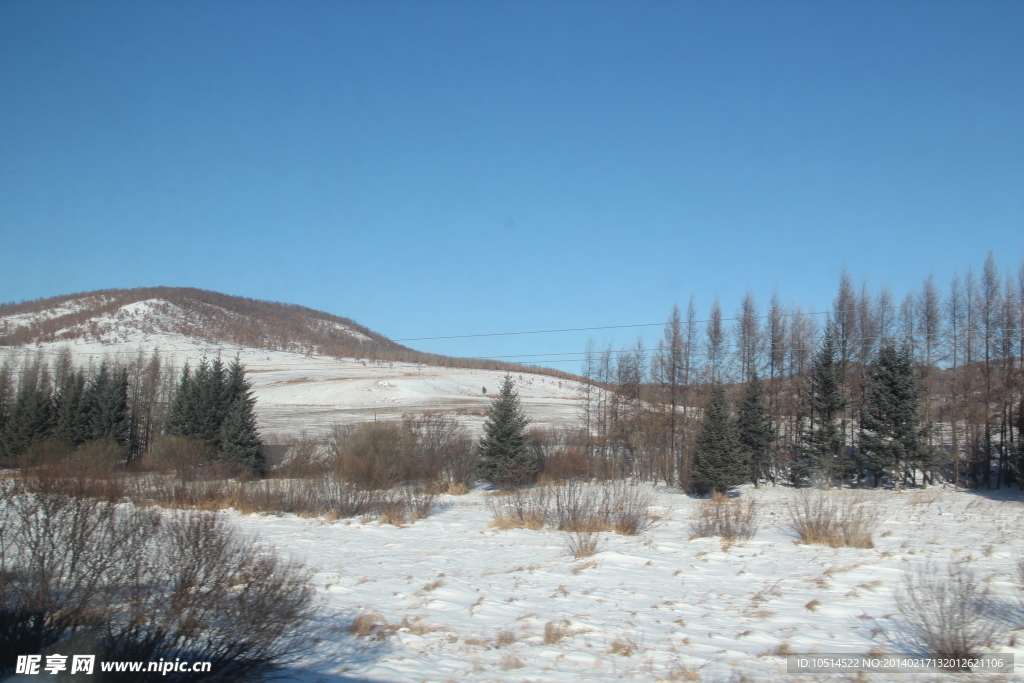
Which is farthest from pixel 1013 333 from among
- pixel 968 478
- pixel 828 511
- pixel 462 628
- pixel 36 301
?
pixel 36 301

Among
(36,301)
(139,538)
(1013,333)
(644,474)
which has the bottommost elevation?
(644,474)

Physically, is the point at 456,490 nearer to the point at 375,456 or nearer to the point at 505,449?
the point at 505,449

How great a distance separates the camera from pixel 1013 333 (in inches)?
1419

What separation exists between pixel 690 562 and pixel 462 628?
5659mm

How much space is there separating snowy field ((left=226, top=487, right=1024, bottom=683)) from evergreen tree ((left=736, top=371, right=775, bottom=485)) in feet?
64.6

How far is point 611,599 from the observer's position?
30.2 feet

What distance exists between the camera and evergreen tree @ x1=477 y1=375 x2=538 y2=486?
29094 millimetres

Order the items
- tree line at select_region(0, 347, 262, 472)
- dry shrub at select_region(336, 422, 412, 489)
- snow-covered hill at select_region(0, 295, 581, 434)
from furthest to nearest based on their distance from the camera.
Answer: snow-covered hill at select_region(0, 295, 581, 434), tree line at select_region(0, 347, 262, 472), dry shrub at select_region(336, 422, 412, 489)

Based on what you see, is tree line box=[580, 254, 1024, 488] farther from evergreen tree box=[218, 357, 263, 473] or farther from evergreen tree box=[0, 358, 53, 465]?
evergreen tree box=[0, 358, 53, 465]

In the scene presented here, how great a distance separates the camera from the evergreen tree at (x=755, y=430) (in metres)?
35.6

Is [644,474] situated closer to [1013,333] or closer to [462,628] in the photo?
[1013,333]

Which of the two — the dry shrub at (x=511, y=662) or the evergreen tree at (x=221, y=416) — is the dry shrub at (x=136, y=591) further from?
the evergreen tree at (x=221, y=416)

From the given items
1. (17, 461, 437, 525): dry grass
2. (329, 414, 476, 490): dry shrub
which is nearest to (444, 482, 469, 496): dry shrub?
(329, 414, 476, 490): dry shrub

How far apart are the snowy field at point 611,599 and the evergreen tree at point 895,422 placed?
64.8ft
